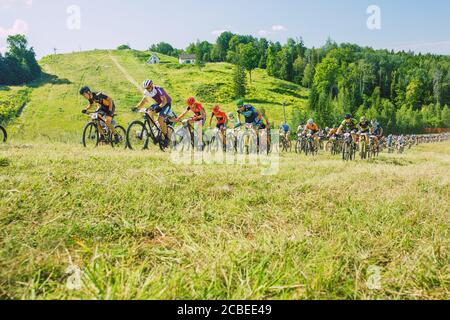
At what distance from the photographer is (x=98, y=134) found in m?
11.8

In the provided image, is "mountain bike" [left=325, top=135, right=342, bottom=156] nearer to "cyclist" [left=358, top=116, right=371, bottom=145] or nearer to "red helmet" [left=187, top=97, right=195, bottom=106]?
"cyclist" [left=358, top=116, right=371, bottom=145]

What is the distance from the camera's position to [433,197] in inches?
190

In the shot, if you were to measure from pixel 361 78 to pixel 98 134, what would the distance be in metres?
154

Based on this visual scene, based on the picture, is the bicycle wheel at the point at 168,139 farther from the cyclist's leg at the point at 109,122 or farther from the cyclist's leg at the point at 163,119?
the cyclist's leg at the point at 109,122

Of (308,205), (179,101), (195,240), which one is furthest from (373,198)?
(179,101)

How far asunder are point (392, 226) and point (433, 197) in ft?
7.16

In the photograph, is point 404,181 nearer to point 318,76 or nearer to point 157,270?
point 157,270

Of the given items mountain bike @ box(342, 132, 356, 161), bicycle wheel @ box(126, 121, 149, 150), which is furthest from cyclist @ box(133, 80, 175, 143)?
mountain bike @ box(342, 132, 356, 161)

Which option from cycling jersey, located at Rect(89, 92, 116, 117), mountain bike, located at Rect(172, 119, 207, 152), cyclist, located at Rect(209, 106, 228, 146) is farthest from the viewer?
cyclist, located at Rect(209, 106, 228, 146)

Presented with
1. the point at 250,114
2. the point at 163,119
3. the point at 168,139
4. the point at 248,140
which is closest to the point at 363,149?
the point at 248,140

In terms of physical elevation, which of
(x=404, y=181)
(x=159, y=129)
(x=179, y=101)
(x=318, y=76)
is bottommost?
(x=404, y=181)

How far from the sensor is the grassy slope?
1.99 metres

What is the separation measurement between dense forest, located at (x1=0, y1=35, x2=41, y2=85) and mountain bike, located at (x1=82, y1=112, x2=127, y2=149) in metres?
100

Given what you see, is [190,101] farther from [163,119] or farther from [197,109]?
[163,119]
